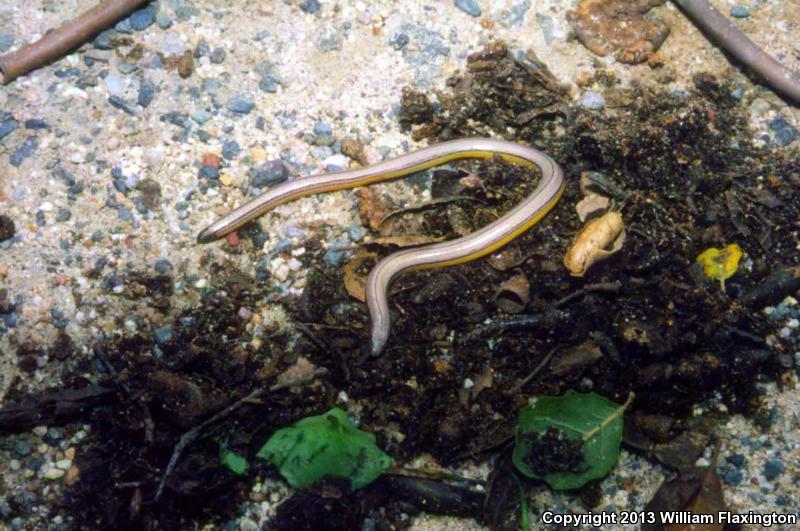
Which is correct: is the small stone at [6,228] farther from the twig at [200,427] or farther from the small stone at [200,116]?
the twig at [200,427]

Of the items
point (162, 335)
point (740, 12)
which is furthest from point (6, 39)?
point (740, 12)

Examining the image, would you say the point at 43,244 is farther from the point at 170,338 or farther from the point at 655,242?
the point at 655,242

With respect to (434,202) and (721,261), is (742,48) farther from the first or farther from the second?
(434,202)

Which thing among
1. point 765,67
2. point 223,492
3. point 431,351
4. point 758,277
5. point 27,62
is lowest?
point 223,492

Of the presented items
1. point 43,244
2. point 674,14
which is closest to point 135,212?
point 43,244

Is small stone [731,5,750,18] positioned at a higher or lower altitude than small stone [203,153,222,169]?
higher

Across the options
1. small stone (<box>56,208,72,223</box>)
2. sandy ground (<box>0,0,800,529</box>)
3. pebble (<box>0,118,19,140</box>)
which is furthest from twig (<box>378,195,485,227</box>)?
pebble (<box>0,118,19,140</box>)

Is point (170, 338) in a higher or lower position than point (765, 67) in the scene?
lower

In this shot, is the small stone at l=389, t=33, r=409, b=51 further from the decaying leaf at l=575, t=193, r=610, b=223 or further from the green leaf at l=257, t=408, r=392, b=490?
the green leaf at l=257, t=408, r=392, b=490

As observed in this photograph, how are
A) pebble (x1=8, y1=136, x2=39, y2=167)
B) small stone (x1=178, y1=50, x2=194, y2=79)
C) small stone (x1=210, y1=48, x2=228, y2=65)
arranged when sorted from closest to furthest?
pebble (x1=8, y1=136, x2=39, y2=167), small stone (x1=178, y1=50, x2=194, y2=79), small stone (x1=210, y1=48, x2=228, y2=65)
